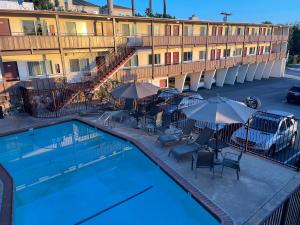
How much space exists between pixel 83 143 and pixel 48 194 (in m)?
4.22

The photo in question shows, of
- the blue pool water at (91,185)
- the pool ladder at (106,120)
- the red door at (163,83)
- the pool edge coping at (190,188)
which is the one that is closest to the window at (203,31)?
the red door at (163,83)

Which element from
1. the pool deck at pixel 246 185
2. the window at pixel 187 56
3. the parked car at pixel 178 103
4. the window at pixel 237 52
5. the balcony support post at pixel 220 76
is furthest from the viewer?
the window at pixel 237 52

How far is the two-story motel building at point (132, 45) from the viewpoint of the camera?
61.3 feet

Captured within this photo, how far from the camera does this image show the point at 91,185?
856cm

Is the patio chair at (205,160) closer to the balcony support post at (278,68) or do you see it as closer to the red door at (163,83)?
the red door at (163,83)

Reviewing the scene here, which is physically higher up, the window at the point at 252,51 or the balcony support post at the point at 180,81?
the window at the point at 252,51

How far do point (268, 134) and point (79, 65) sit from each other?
58.3 feet

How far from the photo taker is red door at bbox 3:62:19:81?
62.9 ft

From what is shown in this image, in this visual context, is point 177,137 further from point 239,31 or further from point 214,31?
point 239,31

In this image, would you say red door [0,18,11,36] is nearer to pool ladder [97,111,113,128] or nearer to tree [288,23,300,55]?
pool ladder [97,111,113,128]

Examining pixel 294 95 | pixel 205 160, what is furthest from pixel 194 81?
pixel 205 160

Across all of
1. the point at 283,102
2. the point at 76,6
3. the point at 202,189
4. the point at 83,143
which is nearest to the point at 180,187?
the point at 202,189

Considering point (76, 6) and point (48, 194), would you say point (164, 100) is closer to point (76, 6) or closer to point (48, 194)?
point (48, 194)

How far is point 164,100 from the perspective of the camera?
15805 millimetres
